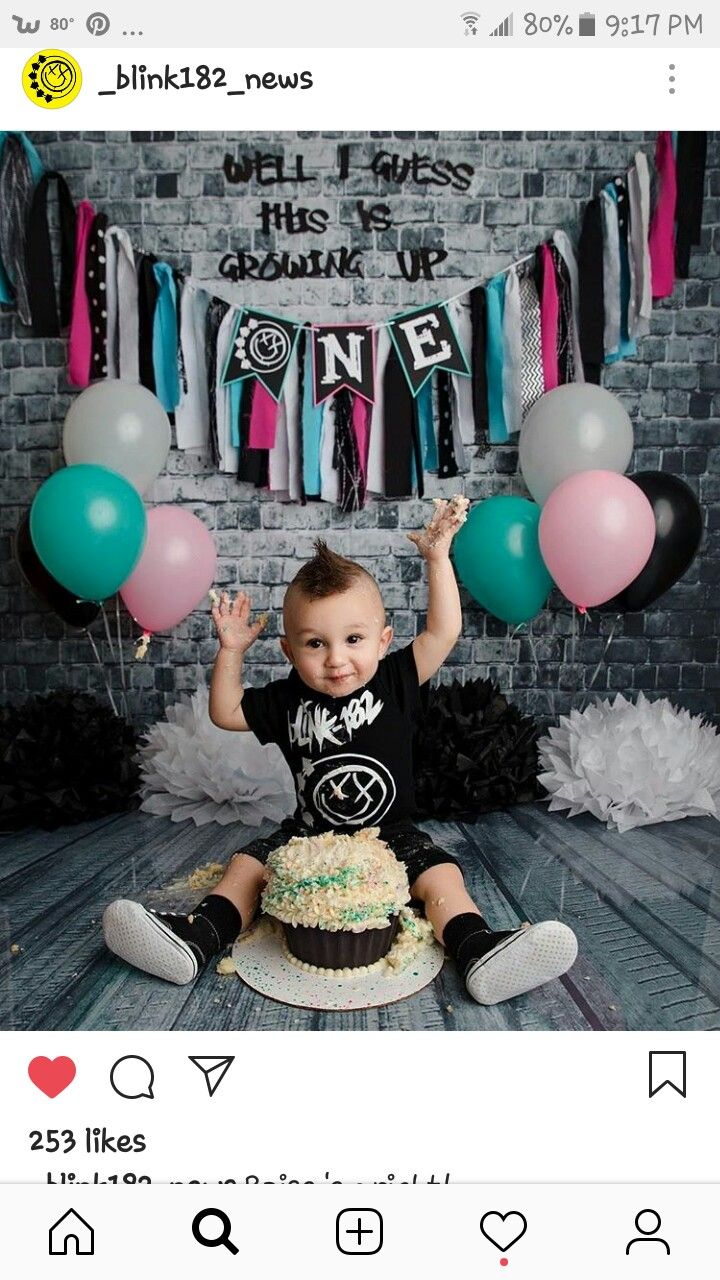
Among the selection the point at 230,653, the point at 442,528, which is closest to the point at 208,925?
the point at 230,653

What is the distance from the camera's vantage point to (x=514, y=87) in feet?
2.56

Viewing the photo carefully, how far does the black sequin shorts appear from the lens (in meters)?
1.31

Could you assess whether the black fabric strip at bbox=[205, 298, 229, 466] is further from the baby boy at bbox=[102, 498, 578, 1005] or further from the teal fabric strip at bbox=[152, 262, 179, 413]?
the baby boy at bbox=[102, 498, 578, 1005]

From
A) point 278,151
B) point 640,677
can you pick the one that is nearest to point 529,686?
point 640,677

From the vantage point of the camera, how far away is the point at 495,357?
2.38 meters

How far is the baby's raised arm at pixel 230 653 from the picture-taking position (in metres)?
→ 1.35

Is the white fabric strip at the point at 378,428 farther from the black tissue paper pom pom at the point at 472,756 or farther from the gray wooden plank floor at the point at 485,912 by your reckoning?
the gray wooden plank floor at the point at 485,912

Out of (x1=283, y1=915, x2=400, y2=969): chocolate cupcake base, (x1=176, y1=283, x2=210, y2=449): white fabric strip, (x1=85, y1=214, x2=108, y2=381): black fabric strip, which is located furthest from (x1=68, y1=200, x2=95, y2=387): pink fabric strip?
(x1=283, y1=915, x2=400, y2=969): chocolate cupcake base

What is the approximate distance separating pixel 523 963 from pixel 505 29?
0.92 m

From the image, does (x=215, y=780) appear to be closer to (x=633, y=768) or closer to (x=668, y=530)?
(x=633, y=768)
